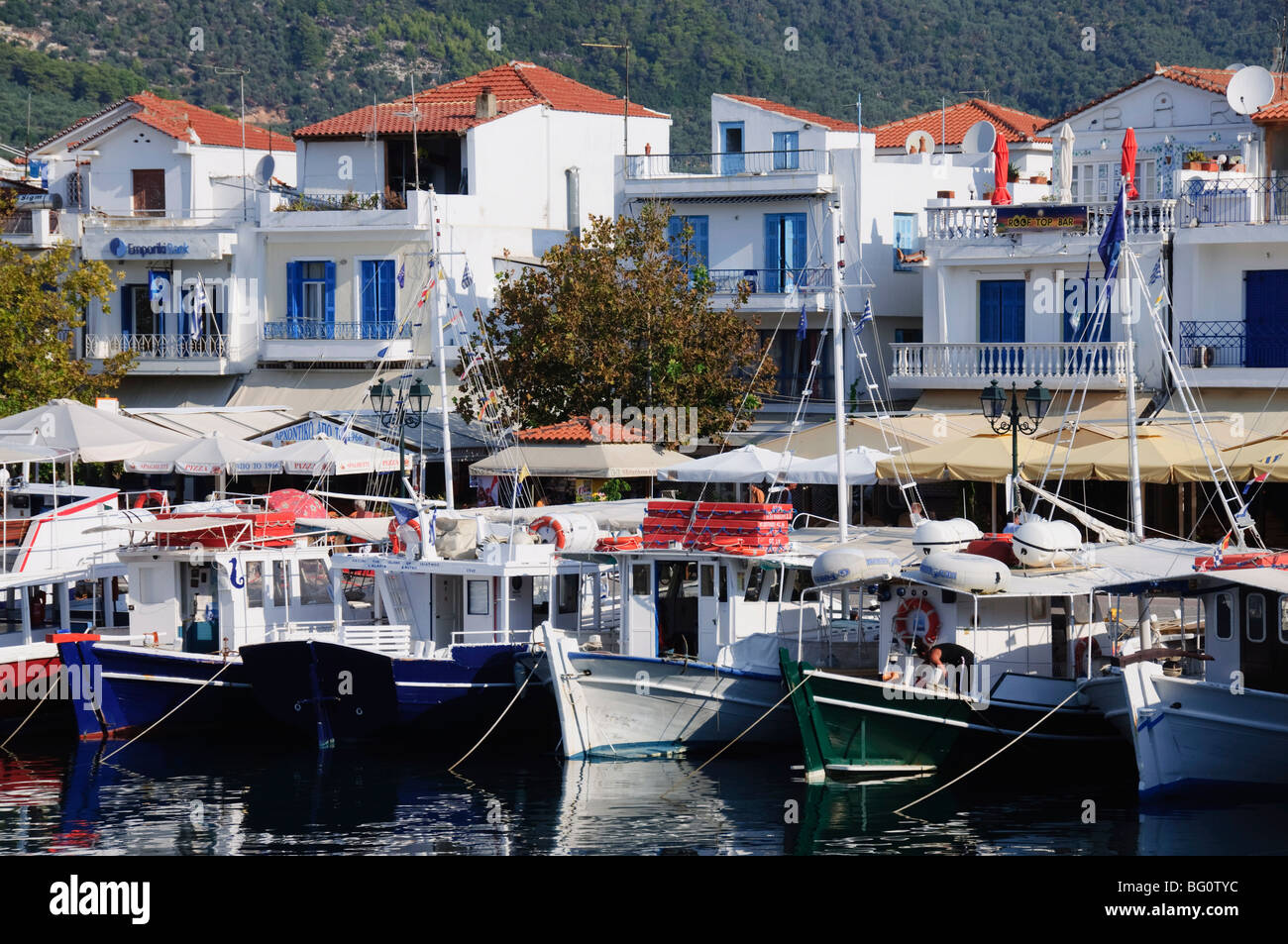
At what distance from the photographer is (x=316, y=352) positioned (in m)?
44.9

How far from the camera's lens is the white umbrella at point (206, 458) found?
36562 millimetres

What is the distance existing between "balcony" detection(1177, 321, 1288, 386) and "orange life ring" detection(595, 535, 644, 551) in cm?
1328

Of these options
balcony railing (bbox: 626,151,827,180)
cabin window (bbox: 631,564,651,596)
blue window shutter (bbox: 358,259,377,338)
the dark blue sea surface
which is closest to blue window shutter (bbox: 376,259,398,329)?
blue window shutter (bbox: 358,259,377,338)

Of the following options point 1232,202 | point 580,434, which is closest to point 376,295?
point 580,434

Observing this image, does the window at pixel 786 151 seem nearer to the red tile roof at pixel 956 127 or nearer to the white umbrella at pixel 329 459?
the red tile roof at pixel 956 127

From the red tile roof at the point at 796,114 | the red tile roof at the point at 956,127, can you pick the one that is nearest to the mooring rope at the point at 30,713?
the red tile roof at the point at 796,114

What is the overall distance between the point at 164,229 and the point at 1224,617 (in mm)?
29576

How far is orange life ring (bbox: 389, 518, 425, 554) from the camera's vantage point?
2816 centimetres

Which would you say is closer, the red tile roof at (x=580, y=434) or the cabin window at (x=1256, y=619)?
the cabin window at (x=1256, y=619)

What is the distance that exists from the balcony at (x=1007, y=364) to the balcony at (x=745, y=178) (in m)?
4.34

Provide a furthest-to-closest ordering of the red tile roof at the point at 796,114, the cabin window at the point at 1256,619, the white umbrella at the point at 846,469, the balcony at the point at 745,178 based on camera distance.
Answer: the red tile roof at the point at 796,114 < the balcony at the point at 745,178 < the white umbrella at the point at 846,469 < the cabin window at the point at 1256,619

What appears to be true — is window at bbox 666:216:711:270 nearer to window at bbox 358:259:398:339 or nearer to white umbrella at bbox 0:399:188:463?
window at bbox 358:259:398:339

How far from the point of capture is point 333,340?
44875 millimetres
